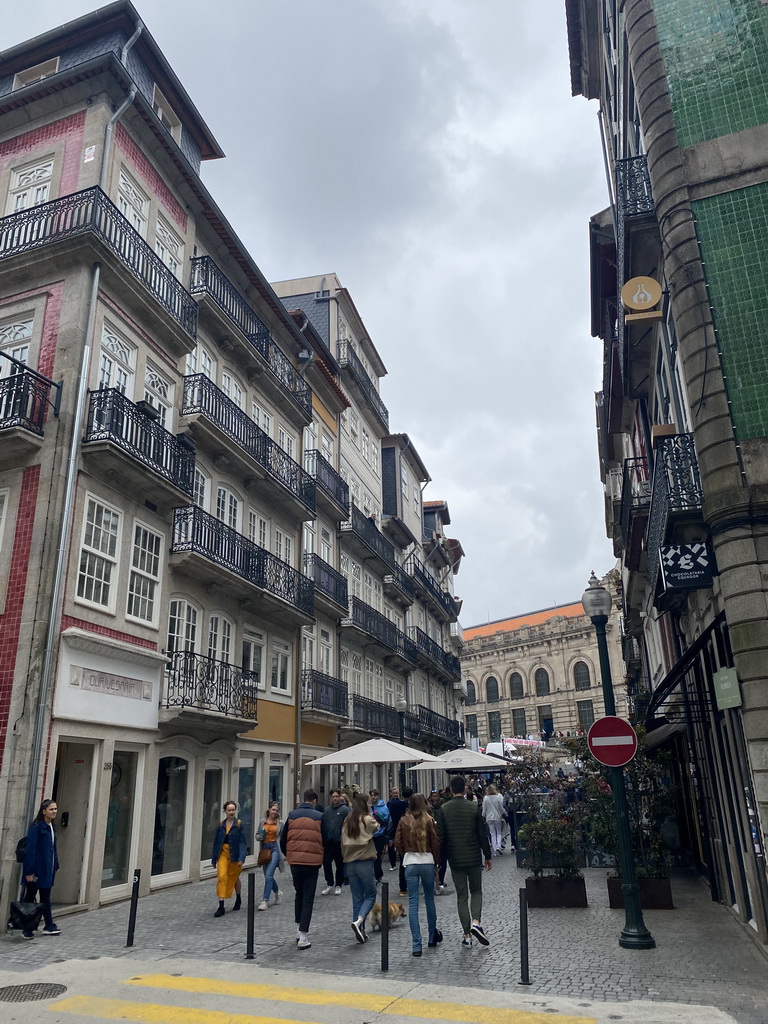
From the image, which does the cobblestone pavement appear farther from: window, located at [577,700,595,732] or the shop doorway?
window, located at [577,700,595,732]

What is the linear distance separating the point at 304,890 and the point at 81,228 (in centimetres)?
1182

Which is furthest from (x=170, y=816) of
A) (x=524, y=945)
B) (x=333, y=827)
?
(x=524, y=945)

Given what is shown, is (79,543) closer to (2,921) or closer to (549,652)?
(2,921)

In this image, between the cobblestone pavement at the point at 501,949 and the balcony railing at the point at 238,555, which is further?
the balcony railing at the point at 238,555

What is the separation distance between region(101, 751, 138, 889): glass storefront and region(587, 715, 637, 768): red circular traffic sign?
8.80 meters

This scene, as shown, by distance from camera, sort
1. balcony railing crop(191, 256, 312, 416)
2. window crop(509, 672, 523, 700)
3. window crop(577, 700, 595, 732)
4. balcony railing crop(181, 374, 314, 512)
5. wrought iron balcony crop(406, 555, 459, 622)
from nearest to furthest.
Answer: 1. balcony railing crop(181, 374, 314, 512)
2. balcony railing crop(191, 256, 312, 416)
3. wrought iron balcony crop(406, 555, 459, 622)
4. window crop(577, 700, 595, 732)
5. window crop(509, 672, 523, 700)

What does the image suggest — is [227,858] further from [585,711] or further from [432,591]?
[585,711]

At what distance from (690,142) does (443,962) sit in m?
11.5

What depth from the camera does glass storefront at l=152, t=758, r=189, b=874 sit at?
1512 centimetres

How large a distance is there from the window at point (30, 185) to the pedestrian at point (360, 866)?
539 inches

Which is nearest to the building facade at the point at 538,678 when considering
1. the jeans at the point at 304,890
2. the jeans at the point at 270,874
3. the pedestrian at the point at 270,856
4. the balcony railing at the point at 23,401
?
the pedestrian at the point at 270,856

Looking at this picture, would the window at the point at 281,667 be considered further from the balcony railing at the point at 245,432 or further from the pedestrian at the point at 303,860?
the pedestrian at the point at 303,860

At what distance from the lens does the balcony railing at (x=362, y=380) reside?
3173 cm

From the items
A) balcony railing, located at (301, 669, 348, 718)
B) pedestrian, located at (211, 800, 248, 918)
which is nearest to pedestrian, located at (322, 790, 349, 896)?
pedestrian, located at (211, 800, 248, 918)
